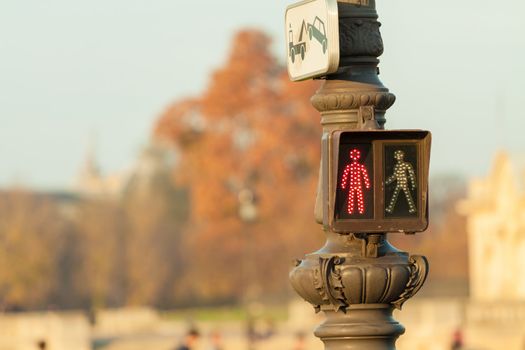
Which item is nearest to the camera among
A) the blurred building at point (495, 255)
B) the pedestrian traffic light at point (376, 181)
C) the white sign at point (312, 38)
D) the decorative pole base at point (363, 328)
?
A: the pedestrian traffic light at point (376, 181)

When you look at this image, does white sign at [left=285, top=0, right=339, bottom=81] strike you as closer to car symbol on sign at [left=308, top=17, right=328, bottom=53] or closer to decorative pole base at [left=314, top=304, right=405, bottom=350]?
car symbol on sign at [left=308, top=17, right=328, bottom=53]

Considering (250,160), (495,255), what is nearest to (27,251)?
(250,160)

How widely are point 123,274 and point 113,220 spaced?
6.18 m

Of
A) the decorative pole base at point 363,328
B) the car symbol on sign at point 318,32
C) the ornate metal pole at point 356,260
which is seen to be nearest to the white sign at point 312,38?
the car symbol on sign at point 318,32

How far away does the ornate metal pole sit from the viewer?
26.6 feet

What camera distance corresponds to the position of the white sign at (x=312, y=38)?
802 cm

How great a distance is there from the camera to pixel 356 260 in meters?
8.15

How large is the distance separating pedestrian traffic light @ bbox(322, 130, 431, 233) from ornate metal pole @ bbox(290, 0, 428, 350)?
123mm

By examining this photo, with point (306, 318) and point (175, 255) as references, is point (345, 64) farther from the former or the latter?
point (175, 255)

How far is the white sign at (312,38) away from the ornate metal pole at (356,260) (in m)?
0.18

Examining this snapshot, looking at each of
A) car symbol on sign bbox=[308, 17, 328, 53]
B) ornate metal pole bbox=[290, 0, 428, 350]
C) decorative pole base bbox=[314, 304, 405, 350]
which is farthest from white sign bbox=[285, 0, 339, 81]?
decorative pole base bbox=[314, 304, 405, 350]

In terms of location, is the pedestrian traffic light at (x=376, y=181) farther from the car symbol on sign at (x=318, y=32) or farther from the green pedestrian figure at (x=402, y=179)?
the car symbol on sign at (x=318, y=32)

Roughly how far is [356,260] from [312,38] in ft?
3.21

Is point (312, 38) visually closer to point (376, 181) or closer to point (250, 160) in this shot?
point (376, 181)
